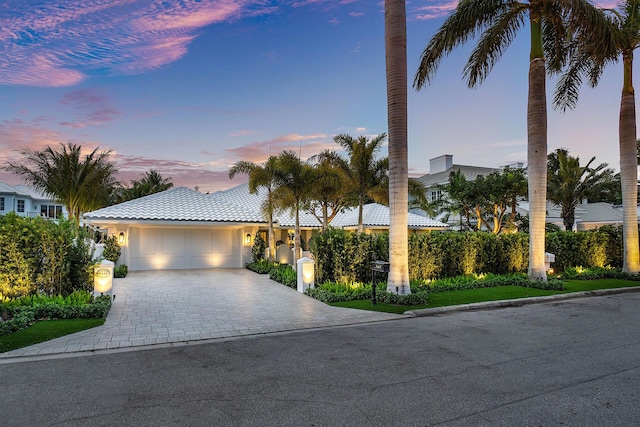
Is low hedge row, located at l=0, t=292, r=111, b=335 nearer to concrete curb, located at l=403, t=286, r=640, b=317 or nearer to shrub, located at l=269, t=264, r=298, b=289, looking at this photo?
shrub, located at l=269, t=264, r=298, b=289

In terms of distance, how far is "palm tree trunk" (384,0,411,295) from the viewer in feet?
32.9

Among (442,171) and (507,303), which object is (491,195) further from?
(507,303)

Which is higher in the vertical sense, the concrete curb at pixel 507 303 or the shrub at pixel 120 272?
the shrub at pixel 120 272

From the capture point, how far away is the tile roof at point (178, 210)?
18.1 meters

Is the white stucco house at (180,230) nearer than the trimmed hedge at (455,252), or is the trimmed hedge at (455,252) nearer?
the trimmed hedge at (455,252)

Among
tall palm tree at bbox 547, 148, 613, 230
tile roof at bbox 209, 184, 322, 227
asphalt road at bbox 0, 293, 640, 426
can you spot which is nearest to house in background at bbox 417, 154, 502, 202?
tall palm tree at bbox 547, 148, 613, 230

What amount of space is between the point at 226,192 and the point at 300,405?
2617 cm

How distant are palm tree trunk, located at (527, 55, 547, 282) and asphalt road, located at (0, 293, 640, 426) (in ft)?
19.8

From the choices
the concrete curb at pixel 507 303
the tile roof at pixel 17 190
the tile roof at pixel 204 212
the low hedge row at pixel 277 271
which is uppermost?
the tile roof at pixel 17 190

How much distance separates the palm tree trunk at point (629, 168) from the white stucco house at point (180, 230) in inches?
654

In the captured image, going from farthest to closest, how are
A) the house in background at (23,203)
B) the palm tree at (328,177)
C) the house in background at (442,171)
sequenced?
the house in background at (23,203) < the house in background at (442,171) < the palm tree at (328,177)

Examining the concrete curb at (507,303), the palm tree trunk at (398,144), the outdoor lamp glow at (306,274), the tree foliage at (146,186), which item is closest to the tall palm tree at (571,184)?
the concrete curb at (507,303)

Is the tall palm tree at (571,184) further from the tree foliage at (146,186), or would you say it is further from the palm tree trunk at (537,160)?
the tree foliage at (146,186)

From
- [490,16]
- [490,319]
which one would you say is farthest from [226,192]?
[490,319]
